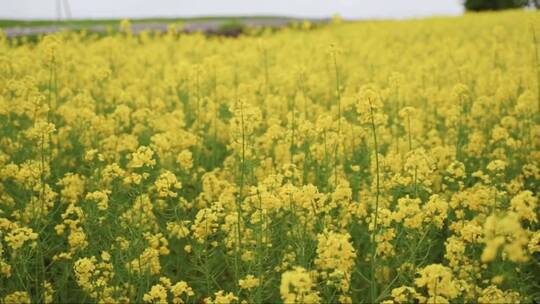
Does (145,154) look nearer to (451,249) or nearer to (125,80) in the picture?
(451,249)

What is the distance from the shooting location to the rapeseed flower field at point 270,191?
2.95 m

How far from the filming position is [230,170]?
4.62 meters

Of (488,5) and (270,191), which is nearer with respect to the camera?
(270,191)

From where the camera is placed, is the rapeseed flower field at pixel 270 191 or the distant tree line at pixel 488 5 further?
the distant tree line at pixel 488 5

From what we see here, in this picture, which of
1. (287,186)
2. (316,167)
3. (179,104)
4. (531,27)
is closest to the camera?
(287,186)

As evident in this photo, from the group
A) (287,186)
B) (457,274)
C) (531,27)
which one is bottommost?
(457,274)

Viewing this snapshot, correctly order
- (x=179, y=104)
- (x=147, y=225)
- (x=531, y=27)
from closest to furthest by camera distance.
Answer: (x=147, y=225), (x=531, y=27), (x=179, y=104)

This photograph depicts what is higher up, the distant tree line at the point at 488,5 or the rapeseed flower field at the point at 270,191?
the distant tree line at the point at 488,5

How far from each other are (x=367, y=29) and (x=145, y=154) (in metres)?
13.3

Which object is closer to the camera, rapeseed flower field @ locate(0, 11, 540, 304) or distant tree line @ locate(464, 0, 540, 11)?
rapeseed flower field @ locate(0, 11, 540, 304)

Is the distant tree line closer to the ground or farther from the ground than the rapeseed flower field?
farther from the ground

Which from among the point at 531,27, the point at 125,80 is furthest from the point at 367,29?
the point at 531,27

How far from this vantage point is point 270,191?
3.24 metres

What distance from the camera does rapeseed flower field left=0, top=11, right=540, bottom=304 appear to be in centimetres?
295
